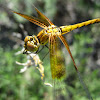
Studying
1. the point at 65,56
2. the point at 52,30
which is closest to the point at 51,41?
the point at 52,30

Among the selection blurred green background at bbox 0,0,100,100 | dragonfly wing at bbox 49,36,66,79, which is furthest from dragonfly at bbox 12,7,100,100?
blurred green background at bbox 0,0,100,100

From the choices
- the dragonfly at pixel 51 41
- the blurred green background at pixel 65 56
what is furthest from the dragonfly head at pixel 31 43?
the blurred green background at pixel 65 56

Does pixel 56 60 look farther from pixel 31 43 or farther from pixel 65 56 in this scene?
pixel 65 56

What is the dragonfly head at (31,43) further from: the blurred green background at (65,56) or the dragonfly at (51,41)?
the blurred green background at (65,56)

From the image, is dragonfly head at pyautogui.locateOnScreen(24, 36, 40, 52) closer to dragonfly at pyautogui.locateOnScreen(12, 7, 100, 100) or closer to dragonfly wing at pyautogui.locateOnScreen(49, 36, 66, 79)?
dragonfly at pyautogui.locateOnScreen(12, 7, 100, 100)

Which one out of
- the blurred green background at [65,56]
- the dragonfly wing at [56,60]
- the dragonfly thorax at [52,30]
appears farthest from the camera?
the blurred green background at [65,56]

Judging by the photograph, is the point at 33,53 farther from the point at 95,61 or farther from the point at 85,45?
the point at 95,61
